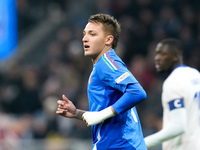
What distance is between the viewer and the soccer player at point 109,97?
374 centimetres

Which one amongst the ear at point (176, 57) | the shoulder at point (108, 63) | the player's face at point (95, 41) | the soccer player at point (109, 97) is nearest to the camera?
the soccer player at point (109, 97)

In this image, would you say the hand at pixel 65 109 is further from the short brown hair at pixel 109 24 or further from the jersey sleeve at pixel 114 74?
the short brown hair at pixel 109 24

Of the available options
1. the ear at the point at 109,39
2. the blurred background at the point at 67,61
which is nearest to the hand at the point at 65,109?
the ear at the point at 109,39

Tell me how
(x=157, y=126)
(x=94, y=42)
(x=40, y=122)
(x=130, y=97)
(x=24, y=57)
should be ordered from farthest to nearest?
(x=24, y=57) < (x=40, y=122) < (x=157, y=126) < (x=94, y=42) < (x=130, y=97)

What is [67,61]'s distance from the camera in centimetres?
1177

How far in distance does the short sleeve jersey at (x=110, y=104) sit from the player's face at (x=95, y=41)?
0.30ft

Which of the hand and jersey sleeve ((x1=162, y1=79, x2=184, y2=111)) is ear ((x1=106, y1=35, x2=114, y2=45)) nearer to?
the hand

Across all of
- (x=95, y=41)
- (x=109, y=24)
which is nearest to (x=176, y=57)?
(x=109, y=24)

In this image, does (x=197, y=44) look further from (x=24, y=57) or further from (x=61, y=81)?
(x=24, y=57)

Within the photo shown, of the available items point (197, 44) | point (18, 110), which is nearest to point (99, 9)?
point (197, 44)

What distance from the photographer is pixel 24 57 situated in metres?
14.2

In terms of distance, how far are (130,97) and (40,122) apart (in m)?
6.17

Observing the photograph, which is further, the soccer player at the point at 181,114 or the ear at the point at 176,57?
the ear at the point at 176,57

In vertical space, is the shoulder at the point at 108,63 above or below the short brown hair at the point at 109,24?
below
